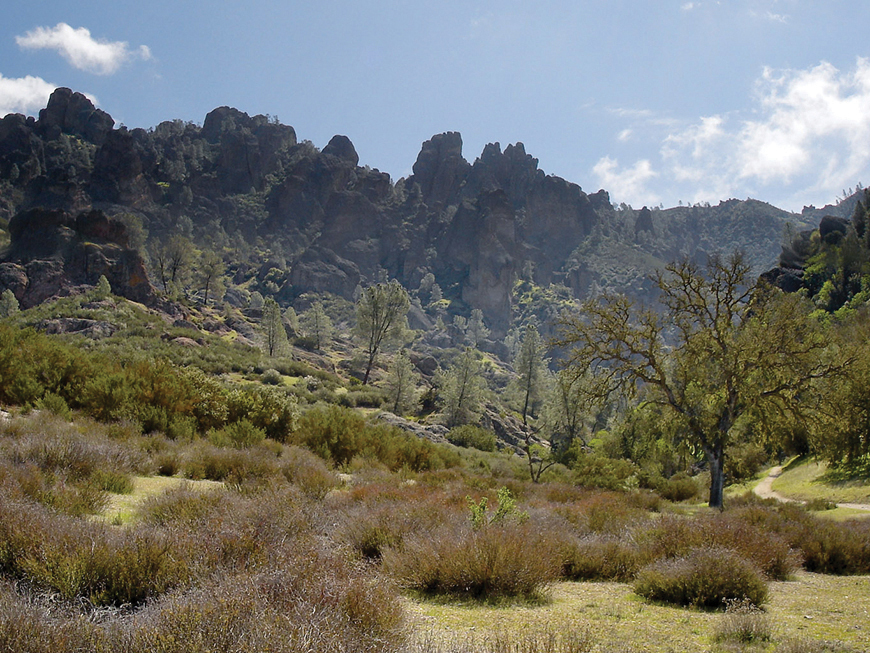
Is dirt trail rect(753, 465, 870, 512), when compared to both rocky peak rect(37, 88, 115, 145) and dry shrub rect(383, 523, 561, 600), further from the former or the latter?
rocky peak rect(37, 88, 115, 145)

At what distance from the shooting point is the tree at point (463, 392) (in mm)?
37750

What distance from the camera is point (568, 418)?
35.4 metres

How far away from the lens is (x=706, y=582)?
16.0ft

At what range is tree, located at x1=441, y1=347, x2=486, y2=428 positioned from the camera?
3775cm

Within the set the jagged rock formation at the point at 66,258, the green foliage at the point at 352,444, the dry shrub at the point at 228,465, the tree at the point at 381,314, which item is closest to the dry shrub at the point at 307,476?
the dry shrub at the point at 228,465

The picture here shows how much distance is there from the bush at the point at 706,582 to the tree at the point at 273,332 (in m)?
52.4

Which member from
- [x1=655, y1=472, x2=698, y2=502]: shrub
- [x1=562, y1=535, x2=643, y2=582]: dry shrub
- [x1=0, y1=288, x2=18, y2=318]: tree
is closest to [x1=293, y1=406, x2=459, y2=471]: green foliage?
[x1=562, y1=535, x2=643, y2=582]: dry shrub

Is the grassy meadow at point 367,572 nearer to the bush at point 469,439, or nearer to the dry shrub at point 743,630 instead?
the dry shrub at point 743,630

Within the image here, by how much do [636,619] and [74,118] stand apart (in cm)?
20099

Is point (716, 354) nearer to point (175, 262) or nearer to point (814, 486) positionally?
point (814, 486)

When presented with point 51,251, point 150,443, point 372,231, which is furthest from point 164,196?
point 150,443

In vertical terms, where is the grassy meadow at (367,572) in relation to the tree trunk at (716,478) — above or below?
above

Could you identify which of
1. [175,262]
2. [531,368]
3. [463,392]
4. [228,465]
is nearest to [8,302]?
[175,262]

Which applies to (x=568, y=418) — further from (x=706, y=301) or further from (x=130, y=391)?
(x=130, y=391)
